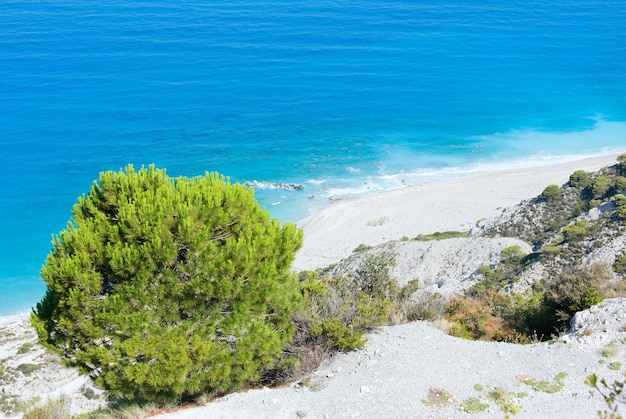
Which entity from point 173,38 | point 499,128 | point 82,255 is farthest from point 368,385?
point 173,38

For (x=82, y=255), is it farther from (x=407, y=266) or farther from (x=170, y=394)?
(x=407, y=266)

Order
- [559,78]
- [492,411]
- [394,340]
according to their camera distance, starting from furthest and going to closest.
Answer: [559,78], [394,340], [492,411]

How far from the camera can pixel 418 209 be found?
48625 mm

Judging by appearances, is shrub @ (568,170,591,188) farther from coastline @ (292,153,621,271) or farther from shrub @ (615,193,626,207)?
coastline @ (292,153,621,271)

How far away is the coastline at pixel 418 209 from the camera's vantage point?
44.3 meters

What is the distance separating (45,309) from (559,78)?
278 ft

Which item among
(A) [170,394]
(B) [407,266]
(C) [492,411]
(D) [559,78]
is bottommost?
(C) [492,411]

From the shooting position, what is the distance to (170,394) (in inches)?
497

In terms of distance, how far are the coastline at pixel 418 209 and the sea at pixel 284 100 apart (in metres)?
2.16

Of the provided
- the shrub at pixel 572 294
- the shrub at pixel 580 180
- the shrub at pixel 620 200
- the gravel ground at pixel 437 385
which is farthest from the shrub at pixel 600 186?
the gravel ground at pixel 437 385

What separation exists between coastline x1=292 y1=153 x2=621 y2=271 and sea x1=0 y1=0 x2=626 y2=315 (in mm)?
2159

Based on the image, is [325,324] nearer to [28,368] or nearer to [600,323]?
[600,323]

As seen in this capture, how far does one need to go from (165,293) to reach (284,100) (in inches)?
2458

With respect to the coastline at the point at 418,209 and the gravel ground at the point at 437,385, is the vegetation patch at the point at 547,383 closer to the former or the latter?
the gravel ground at the point at 437,385
